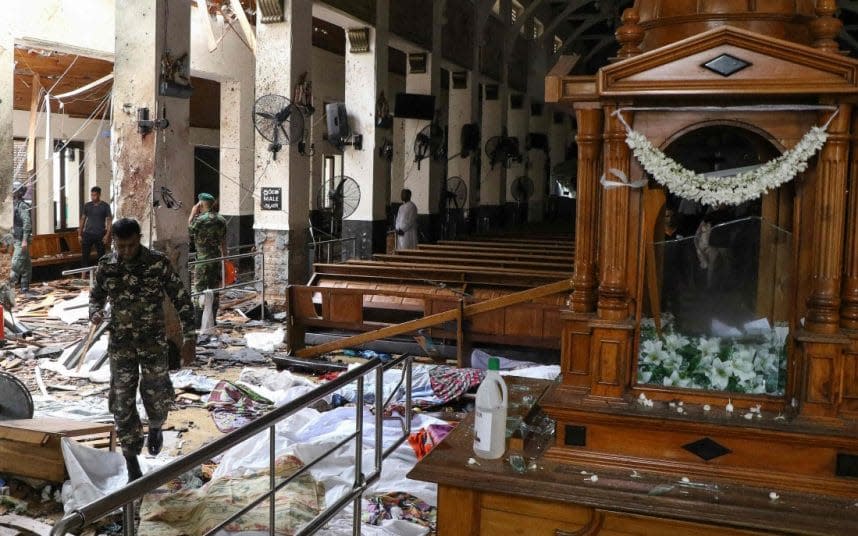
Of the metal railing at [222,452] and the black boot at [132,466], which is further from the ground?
the metal railing at [222,452]

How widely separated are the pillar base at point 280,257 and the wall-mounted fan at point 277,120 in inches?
51.7

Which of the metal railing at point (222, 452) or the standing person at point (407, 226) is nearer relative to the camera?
the metal railing at point (222, 452)

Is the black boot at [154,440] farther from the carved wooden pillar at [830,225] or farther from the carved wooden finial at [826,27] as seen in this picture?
the carved wooden finial at [826,27]

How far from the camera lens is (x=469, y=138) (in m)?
20.4

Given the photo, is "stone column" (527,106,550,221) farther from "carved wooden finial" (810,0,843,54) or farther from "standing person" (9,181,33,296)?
"carved wooden finial" (810,0,843,54)

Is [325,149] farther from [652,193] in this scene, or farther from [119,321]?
[652,193]

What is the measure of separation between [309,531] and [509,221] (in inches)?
851

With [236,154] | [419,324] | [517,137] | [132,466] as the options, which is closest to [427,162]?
[236,154]

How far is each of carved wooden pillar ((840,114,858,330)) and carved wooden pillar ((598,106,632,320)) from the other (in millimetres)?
799

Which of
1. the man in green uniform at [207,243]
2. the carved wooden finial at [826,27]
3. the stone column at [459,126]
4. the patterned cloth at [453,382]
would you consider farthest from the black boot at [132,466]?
the stone column at [459,126]

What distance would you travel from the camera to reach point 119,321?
588 centimetres

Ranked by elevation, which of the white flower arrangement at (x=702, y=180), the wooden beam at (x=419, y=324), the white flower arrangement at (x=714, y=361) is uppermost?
the white flower arrangement at (x=702, y=180)

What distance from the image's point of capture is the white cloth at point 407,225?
15.3 m

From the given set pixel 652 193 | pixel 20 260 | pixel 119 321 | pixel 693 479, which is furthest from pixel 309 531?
pixel 20 260
